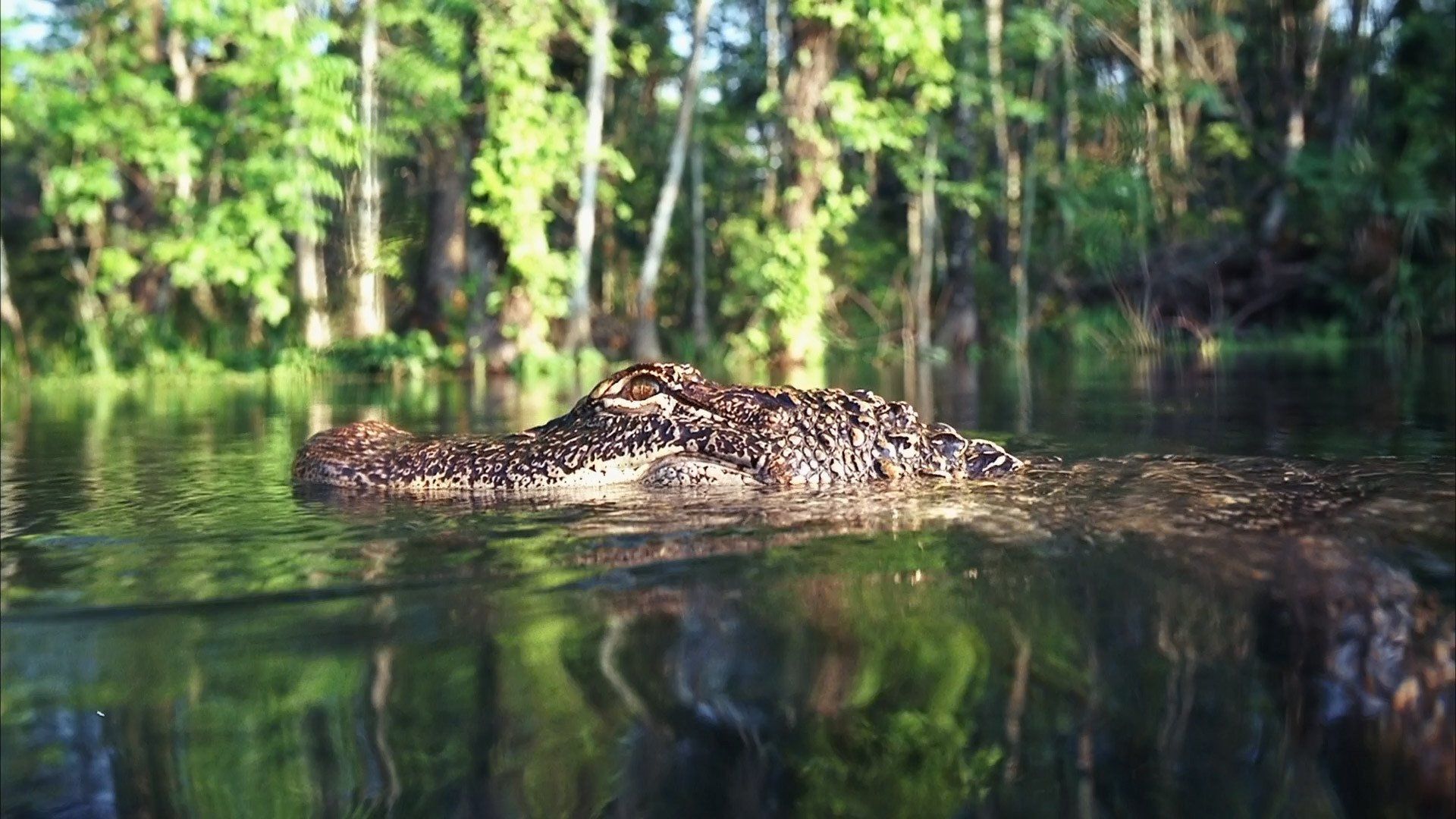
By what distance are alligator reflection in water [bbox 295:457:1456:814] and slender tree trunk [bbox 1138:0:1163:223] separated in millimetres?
18717

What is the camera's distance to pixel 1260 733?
70.9 inches

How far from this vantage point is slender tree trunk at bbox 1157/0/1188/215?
2089cm

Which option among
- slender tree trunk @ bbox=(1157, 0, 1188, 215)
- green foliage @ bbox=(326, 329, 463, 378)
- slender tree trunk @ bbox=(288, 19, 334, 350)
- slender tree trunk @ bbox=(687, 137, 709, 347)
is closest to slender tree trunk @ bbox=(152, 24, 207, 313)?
slender tree trunk @ bbox=(288, 19, 334, 350)

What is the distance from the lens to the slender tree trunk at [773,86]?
18188 millimetres

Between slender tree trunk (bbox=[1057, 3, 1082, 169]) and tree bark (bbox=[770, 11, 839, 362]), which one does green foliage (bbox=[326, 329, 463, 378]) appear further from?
slender tree trunk (bbox=[1057, 3, 1082, 169])

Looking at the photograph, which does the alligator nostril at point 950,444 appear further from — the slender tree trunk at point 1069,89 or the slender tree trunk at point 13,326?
the slender tree trunk at point 1069,89

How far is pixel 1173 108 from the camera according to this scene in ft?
70.0

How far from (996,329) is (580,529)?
62.0 feet

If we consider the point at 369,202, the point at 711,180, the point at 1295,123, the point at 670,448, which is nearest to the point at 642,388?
the point at 670,448

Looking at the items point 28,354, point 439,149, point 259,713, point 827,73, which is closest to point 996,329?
point 827,73

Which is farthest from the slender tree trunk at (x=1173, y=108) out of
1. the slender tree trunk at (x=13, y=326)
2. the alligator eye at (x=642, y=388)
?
the alligator eye at (x=642, y=388)

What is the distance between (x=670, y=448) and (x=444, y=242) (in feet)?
51.3

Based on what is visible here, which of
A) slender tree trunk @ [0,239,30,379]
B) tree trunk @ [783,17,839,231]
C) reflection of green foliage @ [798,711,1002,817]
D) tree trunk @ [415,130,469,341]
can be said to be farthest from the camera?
tree trunk @ [415,130,469,341]

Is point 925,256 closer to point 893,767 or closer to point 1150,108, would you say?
point 1150,108
